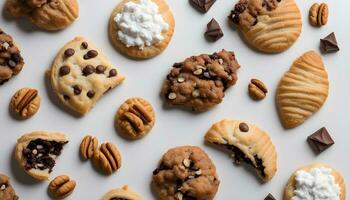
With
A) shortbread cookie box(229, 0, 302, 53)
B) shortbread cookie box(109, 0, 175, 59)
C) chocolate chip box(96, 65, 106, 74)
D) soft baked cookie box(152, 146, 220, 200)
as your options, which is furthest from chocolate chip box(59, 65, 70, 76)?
shortbread cookie box(229, 0, 302, 53)

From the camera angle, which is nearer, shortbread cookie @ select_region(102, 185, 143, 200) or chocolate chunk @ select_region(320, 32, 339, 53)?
shortbread cookie @ select_region(102, 185, 143, 200)

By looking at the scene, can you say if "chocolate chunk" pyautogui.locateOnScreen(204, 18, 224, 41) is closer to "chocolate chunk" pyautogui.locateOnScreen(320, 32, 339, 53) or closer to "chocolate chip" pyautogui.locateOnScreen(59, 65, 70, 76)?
"chocolate chunk" pyautogui.locateOnScreen(320, 32, 339, 53)

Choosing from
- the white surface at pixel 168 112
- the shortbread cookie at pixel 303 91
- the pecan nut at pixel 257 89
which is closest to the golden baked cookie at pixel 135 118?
the white surface at pixel 168 112

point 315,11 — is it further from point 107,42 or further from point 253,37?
point 107,42

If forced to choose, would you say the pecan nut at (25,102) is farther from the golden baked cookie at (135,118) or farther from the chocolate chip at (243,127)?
the chocolate chip at (243,127)

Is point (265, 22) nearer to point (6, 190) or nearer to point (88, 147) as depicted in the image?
point (88, 147)

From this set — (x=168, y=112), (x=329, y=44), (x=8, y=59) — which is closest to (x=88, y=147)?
(x=168, y=112)
